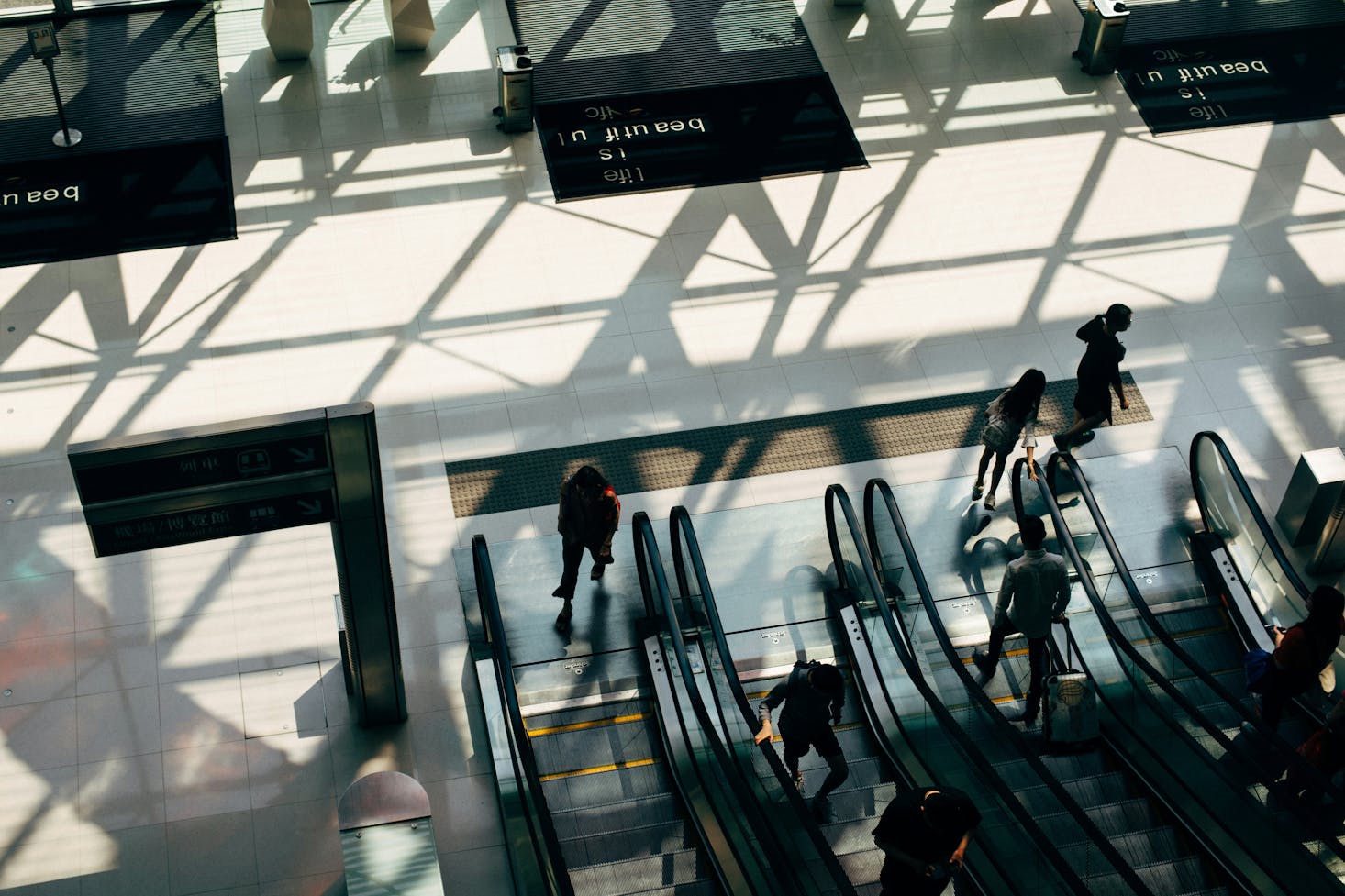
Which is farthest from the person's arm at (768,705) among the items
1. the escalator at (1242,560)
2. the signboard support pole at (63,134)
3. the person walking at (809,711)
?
the signboard support pole at (63,134)

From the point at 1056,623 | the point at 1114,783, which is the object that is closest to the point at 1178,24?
the point at 1056,623

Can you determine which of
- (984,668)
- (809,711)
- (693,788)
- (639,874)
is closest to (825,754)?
(809,711)

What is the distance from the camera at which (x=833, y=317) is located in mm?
12734

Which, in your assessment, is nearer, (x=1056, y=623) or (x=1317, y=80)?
(x=1056, y=623)

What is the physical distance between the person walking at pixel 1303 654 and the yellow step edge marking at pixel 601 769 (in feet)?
11.7

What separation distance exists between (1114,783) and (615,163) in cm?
715

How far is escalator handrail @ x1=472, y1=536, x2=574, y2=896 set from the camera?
7.52 m

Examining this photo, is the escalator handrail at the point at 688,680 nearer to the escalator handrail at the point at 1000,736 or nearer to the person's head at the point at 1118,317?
the escalator handrail at the point at 1000,736

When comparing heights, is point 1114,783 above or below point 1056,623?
below

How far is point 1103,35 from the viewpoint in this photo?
14906 millimetres

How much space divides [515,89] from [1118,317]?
5856 millimetres

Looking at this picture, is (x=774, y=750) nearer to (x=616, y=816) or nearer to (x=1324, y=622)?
(x=616, y=816)

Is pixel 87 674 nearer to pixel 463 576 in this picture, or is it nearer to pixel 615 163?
pixel 463 576

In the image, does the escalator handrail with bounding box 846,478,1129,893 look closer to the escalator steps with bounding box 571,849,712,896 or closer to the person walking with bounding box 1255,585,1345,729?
the person walking with bounding box 1255,585,1345,729
